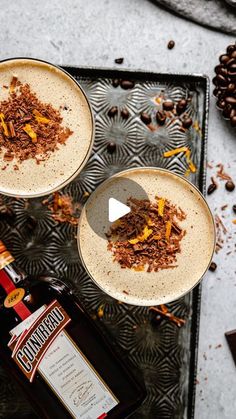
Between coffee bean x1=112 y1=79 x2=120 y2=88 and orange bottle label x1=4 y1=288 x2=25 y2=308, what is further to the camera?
coffee bean x1=112 y1=79 x2=120 y2=88

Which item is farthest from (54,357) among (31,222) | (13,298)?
(31,222)

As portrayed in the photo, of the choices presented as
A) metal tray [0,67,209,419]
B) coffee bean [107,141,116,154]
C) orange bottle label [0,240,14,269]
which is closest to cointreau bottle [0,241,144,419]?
orange bottle label [0,240,14,269]

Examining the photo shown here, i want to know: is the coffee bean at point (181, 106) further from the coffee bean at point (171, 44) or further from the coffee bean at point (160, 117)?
the coffee bean at point (171, 44)

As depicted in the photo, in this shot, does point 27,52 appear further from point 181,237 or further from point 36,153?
point 181,237

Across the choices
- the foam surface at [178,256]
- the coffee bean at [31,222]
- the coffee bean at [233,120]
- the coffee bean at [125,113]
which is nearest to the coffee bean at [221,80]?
the coffee bean at [233,120]

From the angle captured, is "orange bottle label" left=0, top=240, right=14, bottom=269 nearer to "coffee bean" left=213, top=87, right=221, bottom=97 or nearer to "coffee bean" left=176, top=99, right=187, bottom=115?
"coffee bean" left=176, top=99, right=187, bottom=115

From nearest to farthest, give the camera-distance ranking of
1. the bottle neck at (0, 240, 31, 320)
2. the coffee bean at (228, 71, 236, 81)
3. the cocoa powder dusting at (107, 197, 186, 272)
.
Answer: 1. the cocoa powder dusting at (107, 197, 186, 272)
2. the bottle neck at (0, 240, 31, 320)
3. the coffee bean at (228, 71, 236, 81)

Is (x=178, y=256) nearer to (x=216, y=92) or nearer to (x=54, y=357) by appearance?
(x=54, y=357)

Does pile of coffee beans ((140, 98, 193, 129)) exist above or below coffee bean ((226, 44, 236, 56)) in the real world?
→ below
